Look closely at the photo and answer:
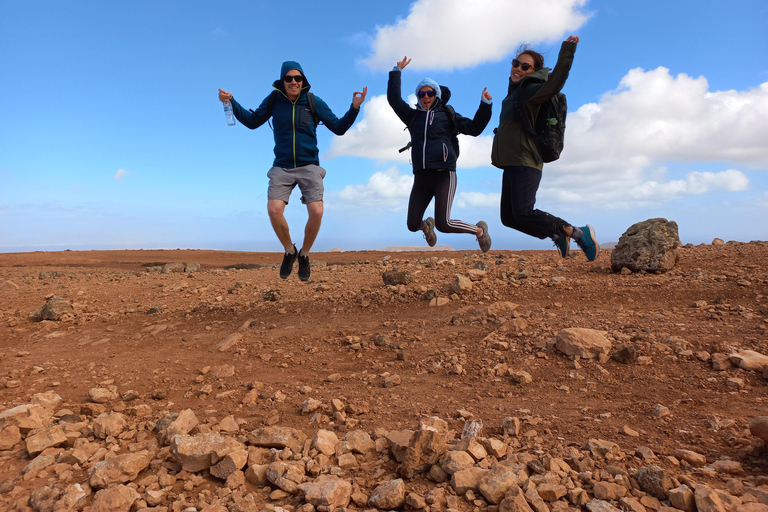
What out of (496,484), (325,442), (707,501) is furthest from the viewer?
(325,442)

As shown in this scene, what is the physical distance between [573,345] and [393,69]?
388 cm

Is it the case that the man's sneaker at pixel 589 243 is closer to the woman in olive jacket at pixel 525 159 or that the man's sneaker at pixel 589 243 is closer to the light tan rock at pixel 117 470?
the woman in olive jacket at pixel 525 159

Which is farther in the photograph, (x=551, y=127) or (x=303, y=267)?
(x=303, y=267)

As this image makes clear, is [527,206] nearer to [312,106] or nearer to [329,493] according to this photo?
[312,106]

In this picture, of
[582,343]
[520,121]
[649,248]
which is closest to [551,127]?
[520,121]

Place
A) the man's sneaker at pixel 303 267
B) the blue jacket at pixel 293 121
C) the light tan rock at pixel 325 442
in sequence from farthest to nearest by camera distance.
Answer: the man's sneaker at pixel 303 267 < the blue jacket at pixel 293 121 < the light tan rock at pixel 325 442

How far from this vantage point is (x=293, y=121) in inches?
236

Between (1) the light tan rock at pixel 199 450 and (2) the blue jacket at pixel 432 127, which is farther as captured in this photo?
(2) the blue jacket at pixel 432 127

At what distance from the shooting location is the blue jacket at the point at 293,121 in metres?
6.04

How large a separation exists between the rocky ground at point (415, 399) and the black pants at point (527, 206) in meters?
1.07

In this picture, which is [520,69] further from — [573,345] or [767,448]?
[767,448]

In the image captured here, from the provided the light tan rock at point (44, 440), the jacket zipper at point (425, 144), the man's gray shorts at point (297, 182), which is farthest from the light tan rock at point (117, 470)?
the jacket zipper at point (425, 144)

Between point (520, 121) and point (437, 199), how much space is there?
137cm

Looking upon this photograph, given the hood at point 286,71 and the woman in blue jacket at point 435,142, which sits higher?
the hood at point 286,71
